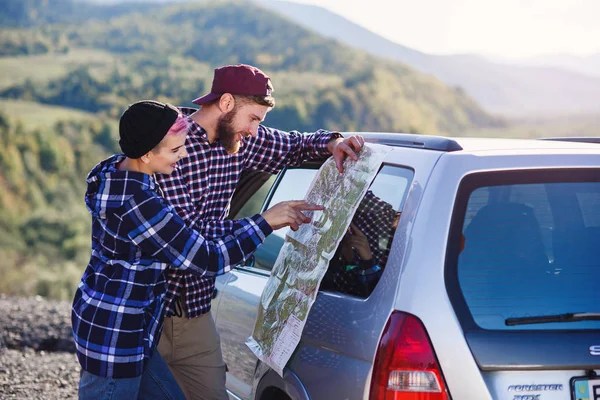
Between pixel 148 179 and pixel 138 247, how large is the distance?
24cm

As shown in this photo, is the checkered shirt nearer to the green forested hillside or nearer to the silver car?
the silver car

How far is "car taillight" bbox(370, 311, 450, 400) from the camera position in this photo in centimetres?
228

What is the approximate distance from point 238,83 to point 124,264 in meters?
1.01

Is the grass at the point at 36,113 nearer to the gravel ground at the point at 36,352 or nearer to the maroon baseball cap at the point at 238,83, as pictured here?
the gravel ground at the point at 36,352

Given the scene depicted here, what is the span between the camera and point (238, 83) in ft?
10.7

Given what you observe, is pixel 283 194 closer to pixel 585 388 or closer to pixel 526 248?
pixel 526 248

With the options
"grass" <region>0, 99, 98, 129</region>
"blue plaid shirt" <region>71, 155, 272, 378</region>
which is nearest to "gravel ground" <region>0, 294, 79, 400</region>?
"blue plaid shirt" <region>71, 155, 272, 378</region>

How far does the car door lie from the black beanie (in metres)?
0.99

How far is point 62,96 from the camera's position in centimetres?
7856

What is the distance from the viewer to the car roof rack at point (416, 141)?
2588mm

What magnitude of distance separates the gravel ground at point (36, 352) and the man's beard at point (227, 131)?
3.74 m

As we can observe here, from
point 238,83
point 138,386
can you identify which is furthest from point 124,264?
point 238,83

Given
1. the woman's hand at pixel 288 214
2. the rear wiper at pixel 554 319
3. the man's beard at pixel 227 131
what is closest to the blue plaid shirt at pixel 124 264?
the woman's hand at pixel 288 214

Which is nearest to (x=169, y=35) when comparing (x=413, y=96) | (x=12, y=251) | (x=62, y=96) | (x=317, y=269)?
(x=62, y=96)
